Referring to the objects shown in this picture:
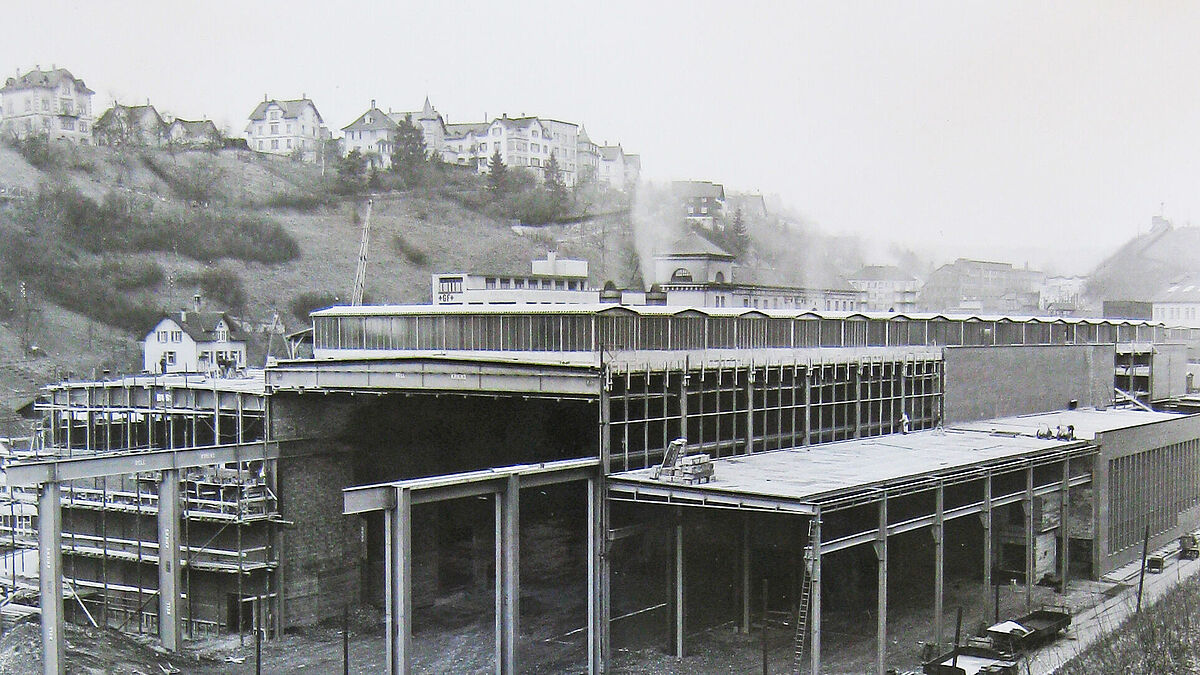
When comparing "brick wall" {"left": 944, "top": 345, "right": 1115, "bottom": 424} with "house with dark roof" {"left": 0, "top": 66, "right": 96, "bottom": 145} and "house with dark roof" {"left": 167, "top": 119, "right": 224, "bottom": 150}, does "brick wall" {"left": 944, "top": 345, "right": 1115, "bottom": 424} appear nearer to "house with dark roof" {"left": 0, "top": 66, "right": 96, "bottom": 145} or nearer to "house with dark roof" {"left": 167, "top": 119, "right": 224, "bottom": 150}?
"house with dark roof" {"left": 0, "top": 66, "right": 96, "bottom": 145}

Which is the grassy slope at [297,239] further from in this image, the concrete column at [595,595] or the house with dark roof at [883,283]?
the concrete column at [595,595]

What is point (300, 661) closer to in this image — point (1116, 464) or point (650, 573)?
point (650, 573)

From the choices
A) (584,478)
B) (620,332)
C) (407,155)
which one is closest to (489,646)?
(584,478)

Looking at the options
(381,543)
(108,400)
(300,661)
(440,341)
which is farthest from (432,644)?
(108,400)

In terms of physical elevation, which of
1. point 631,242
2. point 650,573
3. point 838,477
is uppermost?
point 631,242

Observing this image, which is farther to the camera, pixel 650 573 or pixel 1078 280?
pixel 1078 280

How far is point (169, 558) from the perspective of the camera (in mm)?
31922

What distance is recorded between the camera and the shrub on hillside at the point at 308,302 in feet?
318

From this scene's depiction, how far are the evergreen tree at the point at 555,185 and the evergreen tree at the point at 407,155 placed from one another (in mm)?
15686

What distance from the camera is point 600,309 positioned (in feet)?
100

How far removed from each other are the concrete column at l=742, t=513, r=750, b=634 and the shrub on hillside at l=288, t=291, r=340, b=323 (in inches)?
2794

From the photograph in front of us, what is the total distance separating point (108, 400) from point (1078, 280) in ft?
385

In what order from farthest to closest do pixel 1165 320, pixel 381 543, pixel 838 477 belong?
pixel 1165 320 < pixel 381 543 < pixel 838 477

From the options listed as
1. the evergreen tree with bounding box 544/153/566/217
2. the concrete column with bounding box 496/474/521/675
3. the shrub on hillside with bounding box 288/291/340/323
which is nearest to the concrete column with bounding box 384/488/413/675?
the concrete column with bounding box 496/474/521/675
